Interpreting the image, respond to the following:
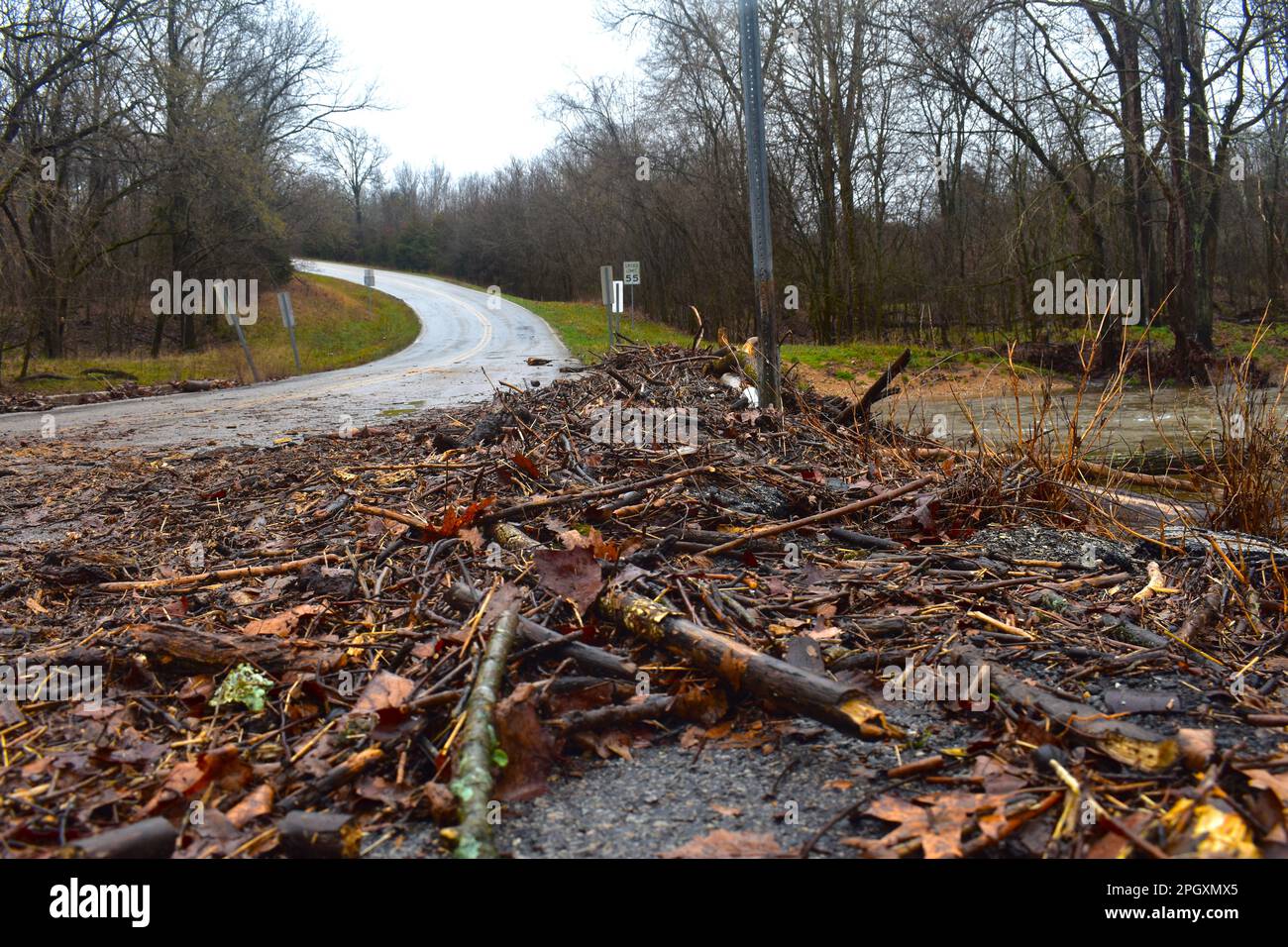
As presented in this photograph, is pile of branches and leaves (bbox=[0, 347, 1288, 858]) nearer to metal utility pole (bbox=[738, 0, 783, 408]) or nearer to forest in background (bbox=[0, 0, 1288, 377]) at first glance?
metal utility pole (bbox=[738, 0, 783, 408])

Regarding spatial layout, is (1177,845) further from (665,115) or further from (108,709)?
(665,115)

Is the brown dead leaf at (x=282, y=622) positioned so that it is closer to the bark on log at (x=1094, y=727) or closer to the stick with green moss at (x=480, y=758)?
the stick with green moss at (x=480, y=758)

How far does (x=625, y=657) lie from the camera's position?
3395 millimetres

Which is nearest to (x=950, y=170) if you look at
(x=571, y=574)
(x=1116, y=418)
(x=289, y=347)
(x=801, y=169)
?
(x=801, y=169)

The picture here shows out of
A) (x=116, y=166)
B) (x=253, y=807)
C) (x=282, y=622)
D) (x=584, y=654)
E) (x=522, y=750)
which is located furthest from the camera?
(x=116, y=166)

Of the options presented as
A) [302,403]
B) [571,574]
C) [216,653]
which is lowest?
[216,653]

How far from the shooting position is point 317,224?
150ft

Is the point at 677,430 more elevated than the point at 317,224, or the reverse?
the point at 317,224

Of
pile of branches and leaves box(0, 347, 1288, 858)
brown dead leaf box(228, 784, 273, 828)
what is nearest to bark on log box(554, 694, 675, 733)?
pile of branches and leaves box(0, 347, 1288, 858)

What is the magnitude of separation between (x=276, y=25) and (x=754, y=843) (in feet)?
159

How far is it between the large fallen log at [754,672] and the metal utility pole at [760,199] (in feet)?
17.1

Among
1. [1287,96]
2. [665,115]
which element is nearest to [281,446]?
[1287,96]

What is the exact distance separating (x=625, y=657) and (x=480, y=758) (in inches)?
34.7

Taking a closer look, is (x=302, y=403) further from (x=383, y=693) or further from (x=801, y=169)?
(x=801, y=169)
